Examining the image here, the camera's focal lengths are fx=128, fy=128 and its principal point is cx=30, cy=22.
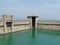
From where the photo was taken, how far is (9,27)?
2489 cm

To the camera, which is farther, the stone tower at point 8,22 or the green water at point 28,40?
the stone tower at point 8,22

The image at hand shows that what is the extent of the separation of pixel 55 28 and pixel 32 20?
5851mm

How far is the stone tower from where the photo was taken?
79.3 ft

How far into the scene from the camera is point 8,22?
2512cm

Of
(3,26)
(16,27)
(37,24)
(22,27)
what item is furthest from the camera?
(37,24)

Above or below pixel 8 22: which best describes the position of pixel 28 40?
below

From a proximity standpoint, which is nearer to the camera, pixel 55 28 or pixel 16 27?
pixel 16 27

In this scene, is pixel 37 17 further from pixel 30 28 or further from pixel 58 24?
pixel 58 24

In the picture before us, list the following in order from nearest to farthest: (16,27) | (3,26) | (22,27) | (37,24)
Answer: (3,26) < (16,27) < (22,27) < (37,24)

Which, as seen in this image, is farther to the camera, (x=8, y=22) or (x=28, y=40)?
(x=8, y=22)

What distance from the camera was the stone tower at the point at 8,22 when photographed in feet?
79.3

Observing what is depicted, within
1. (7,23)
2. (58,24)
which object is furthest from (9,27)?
(58,24)

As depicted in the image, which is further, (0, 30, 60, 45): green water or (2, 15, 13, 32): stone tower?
(2, 15, 13, 32): stone tower

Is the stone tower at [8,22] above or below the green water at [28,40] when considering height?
above
